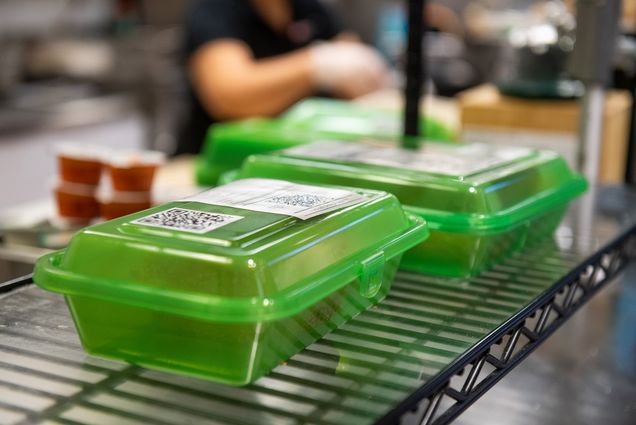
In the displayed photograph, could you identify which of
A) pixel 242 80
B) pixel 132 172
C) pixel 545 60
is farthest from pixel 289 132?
pixel 242 80

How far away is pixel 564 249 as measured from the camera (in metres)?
1.09

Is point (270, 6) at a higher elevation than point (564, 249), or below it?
higher

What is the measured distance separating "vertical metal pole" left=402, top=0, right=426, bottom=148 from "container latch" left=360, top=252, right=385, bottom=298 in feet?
1.24

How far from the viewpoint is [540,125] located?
1.95 m

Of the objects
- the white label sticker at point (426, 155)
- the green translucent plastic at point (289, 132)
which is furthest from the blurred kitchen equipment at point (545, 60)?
the white label sticker at point (426, 155)

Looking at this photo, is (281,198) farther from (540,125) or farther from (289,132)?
(540,125)

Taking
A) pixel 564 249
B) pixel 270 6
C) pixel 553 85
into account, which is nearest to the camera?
pixel 564 249

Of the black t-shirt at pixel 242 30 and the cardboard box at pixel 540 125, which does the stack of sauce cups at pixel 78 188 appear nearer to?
the cardboard box at pixel 540 125

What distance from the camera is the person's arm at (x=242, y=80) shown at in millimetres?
3035

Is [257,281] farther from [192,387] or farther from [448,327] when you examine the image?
[448,327]

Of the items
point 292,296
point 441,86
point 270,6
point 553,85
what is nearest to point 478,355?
point 292,296

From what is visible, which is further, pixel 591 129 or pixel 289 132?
pixel 289 132

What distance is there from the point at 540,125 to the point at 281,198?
49.0 inches

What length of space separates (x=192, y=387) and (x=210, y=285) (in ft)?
0.31
